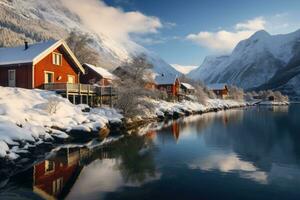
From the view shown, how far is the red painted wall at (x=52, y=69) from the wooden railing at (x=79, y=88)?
1138 millimetres

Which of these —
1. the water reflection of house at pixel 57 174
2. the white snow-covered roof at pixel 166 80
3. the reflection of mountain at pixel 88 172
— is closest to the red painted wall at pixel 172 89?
the white snow-covered roof at pixel 166 80

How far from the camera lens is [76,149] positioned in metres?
27.1

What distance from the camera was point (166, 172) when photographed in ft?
66.1

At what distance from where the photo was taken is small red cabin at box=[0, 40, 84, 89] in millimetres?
38938

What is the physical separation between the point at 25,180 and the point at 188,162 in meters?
10.9

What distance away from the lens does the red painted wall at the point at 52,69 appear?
39688mm

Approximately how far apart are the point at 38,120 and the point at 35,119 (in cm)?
28

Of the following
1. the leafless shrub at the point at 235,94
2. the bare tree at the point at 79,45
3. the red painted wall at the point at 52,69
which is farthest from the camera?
the leafless shrub at the point at 235,94

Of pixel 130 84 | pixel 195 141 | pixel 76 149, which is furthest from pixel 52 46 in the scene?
pixel 195 141

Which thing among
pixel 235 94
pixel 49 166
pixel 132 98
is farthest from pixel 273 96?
pixel 49 166

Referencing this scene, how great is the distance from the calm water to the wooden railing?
1168cm

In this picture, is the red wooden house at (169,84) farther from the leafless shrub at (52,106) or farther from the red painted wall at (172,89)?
the leafless shrub at (52,106)

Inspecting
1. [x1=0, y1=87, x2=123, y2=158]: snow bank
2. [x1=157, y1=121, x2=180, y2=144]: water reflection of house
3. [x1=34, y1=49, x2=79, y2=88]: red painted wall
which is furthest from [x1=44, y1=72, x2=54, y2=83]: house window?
[x1=157, y1=121, x2=180, y2=144]: water reflection of house

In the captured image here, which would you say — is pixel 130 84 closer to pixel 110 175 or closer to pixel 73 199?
pixel 110 175
